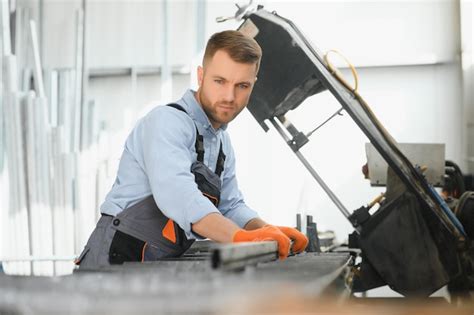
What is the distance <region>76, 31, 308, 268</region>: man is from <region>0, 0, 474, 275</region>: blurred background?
3591 millimetres

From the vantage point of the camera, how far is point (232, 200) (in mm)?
2586

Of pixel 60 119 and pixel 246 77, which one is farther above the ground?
pixel 246 77

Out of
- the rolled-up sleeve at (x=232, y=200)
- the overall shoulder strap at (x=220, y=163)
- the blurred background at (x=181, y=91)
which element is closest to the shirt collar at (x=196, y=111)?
the overall shoulder strap at (x=220, y=163)

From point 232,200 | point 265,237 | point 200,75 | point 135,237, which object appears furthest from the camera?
point 232,200

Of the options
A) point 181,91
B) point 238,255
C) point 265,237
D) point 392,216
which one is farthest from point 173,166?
point 181,91

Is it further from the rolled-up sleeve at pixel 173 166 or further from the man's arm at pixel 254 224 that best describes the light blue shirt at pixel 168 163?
the man's arm at pixel 254 224

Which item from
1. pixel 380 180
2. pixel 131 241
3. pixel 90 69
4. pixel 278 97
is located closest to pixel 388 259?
pixel 380 180

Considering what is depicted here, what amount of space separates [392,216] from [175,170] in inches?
42.7

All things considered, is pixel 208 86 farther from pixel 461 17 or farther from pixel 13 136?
pixel 461 17

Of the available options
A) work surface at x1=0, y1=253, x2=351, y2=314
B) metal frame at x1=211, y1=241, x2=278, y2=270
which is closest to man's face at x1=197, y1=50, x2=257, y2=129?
metal frame at x1=211, y1=241, x2=278, y2=270

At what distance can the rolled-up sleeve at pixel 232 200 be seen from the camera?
252 cm

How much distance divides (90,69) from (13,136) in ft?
5.75

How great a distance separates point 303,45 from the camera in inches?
107

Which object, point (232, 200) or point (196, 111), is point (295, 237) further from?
point (196, 111)
